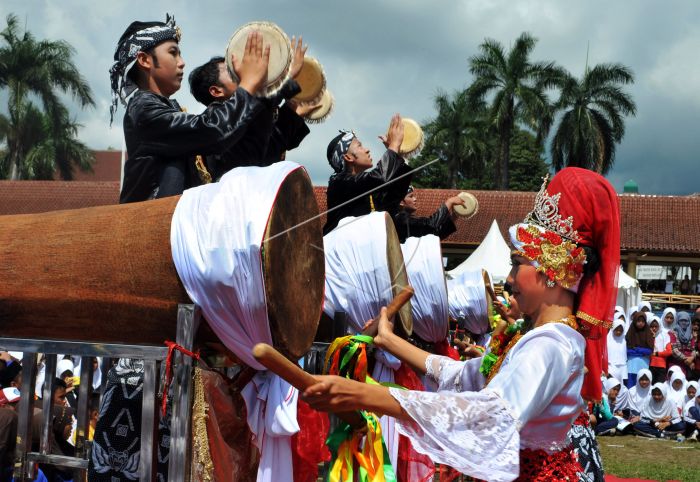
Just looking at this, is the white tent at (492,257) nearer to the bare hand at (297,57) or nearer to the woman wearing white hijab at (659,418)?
the woman wearing white hijab at (659,418)

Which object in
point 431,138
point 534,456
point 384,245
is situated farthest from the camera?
point 431,138

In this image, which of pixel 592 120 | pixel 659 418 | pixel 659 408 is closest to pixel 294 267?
pixel 659 418

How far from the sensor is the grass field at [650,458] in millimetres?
9320

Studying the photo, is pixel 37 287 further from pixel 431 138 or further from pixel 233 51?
pixel 431 138

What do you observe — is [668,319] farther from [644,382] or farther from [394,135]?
[394,135]

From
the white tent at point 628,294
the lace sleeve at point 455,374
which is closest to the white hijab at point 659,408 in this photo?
the white tent at point 628,294

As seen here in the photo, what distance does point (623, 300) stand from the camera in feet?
59.9

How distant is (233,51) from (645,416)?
12.6 m

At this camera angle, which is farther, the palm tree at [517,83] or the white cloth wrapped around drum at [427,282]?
the palm tree at [517,83]

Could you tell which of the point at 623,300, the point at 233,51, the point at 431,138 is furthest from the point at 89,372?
the point at 431,138

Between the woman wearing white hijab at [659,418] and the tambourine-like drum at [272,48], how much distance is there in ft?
39.3

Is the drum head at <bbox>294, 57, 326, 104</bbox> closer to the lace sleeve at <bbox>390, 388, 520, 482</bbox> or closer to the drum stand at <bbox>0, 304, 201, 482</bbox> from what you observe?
the drum stand at <bbox>0, 304, 201, 482</bbox>

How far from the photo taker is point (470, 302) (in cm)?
962

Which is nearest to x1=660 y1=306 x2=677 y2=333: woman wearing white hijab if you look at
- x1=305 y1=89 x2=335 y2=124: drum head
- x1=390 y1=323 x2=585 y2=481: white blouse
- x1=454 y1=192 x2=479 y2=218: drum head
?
x1=454 y1=192 x2=479 y2=218: drum head
